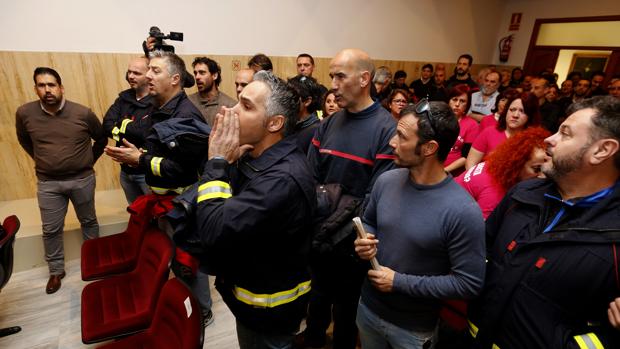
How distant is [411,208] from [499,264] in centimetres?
38

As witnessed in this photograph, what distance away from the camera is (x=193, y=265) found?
6.80 ft

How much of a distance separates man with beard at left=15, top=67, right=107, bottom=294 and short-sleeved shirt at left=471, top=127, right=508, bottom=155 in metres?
3.38

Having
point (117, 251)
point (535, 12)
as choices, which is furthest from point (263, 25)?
point (535, 12)

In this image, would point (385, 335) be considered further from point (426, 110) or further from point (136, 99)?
point (136, 99)

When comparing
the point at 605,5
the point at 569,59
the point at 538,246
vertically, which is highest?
the point at 605,5

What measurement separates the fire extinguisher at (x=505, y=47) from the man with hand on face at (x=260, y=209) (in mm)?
8494

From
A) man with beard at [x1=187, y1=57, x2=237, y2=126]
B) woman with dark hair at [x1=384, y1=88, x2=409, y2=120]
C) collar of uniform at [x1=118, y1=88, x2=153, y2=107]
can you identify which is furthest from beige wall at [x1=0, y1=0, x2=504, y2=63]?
woman with dark hair at [x1=384, y1=88, x2=409, y2=120]

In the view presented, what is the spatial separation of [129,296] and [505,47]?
29.7ft

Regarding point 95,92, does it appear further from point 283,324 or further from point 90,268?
point 283,324

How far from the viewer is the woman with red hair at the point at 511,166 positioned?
177 centimetres

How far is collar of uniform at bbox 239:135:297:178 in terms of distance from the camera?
1310 mm

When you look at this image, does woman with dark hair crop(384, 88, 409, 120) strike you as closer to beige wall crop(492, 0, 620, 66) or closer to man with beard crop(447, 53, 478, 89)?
man with beard crop(447, 53, 478, 89)

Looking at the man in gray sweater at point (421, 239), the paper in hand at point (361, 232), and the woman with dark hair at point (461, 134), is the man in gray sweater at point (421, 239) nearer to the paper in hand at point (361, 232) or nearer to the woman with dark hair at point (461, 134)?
the paper in hand at point (361, 232)

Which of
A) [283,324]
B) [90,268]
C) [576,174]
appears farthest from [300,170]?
[90,268]
